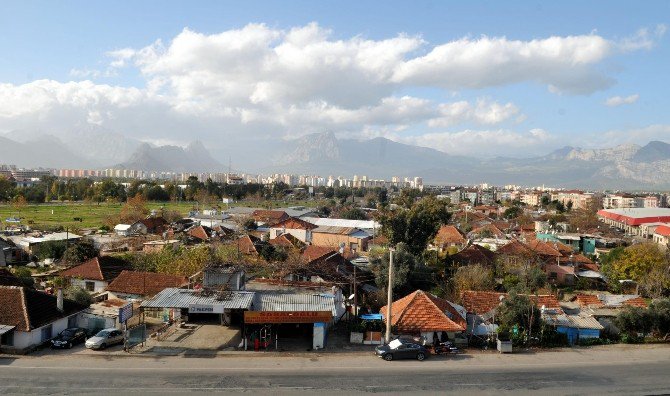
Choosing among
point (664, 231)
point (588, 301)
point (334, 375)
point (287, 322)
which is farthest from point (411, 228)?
point (664, 231)

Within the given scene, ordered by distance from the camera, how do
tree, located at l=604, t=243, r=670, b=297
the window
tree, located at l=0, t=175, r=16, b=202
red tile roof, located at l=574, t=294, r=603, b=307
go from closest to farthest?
the window, red tile roof, located at l=574, t=294, r=603, b=307, tree, located at l=604, t=243, r=670, b=297, tree, located at l=0, t=175, r=16, b=202

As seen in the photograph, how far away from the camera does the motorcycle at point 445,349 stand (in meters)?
18.1

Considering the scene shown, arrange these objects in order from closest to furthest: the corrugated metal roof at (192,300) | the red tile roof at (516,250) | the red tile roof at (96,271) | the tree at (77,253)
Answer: the corrugated metal roof at (192,300), the red tile roof at (96,271), the tree at (77,253), the red tile roof at (516,250)

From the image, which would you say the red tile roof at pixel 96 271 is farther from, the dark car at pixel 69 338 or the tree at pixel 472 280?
the tree at pixel 472 280

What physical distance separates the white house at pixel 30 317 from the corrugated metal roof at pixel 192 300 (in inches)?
131

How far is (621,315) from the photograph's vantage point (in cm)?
2070

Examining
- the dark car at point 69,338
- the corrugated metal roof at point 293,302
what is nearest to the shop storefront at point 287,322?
the corrugated metal roof at point 293,302

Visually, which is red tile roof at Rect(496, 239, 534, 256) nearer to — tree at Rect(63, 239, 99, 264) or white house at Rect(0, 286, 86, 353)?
white house at Rect(0, 286, 86, 353)

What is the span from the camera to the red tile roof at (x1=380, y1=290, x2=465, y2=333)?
19344 mm

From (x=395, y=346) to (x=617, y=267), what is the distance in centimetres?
2287

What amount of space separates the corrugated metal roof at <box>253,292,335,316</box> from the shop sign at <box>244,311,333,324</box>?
37 centimetres

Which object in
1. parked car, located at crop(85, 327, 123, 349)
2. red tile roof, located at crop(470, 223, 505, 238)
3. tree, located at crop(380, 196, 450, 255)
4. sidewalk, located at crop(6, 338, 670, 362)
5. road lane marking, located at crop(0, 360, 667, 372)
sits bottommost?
sidewalk, located at crop(6, 338, 670, 362)

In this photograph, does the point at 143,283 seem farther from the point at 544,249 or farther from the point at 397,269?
the point at 544,249

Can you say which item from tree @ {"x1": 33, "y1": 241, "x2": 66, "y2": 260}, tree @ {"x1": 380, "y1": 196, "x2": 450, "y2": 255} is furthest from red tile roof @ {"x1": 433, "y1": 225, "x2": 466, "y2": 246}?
tree @ {"x1": 33, "y1": 241, "x2": 66, "y2": 260}
